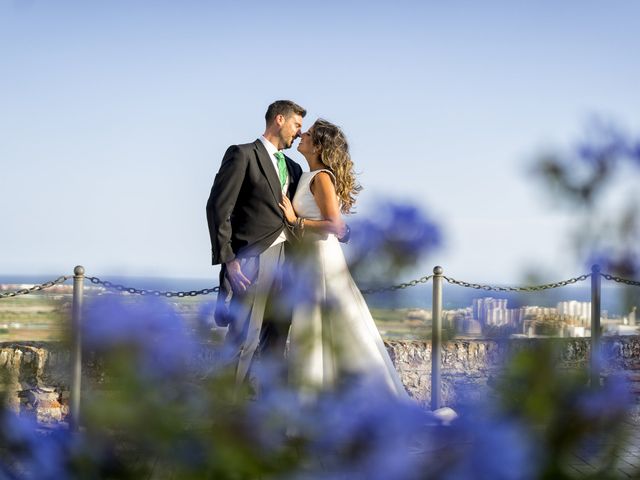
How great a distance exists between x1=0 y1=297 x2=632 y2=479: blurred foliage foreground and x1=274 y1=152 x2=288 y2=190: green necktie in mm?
4487

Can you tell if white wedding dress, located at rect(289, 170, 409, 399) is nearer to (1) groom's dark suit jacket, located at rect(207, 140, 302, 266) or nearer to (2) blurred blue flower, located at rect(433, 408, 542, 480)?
(2) blurred blue flower, located at rect(433, 408, 542, 480)

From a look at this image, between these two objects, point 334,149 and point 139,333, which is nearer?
point 139,333

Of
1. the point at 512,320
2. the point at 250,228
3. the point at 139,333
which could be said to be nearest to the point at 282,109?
the point at 250,228

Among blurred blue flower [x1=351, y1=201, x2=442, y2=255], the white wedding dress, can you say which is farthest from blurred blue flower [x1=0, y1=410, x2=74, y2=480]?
blurred blue flower [x1=351, y1=201, x2=442, y2=255]

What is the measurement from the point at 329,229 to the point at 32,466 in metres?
4.50

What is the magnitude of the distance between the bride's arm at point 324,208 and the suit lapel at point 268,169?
9 cm

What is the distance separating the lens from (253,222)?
16.7 ft

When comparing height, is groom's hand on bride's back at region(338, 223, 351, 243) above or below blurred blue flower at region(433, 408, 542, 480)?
above

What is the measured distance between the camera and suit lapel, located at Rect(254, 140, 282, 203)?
5.11 meters

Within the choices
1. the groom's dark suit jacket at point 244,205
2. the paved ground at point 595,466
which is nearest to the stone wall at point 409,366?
the groom's dark suit jacket at point 244,205

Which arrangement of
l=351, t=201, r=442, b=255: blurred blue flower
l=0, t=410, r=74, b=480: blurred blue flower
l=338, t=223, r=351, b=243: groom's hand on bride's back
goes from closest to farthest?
l=0, t=410, r=74, b=480: blurred blue flower → l=351, t=201, r=442, b=255: blurred blue flower → l=338, t=223, r=351, b=243: groom's hand on bride's back

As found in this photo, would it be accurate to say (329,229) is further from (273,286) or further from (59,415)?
(59,415)

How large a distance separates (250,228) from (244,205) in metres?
0.13

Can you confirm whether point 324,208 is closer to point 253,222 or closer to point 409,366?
point 253,222
